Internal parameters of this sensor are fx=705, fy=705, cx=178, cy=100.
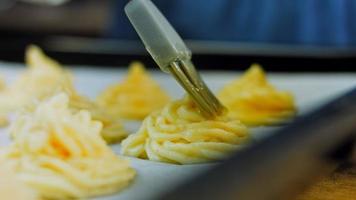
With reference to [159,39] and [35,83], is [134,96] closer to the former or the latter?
[35,83]

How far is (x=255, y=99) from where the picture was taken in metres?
2.47

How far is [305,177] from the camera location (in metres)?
1.00

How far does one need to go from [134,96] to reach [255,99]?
507mm

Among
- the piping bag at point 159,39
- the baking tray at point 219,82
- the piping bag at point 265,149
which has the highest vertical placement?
the baking tray at point 219,82

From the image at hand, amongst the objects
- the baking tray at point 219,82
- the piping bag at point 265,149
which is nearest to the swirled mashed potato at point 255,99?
the baking tray at point 219,82

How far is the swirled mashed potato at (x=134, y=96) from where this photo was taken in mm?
2646

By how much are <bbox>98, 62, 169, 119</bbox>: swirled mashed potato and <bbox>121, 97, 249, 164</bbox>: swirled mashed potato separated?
2.40 ft

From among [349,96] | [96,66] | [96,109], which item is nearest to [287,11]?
[96,66]

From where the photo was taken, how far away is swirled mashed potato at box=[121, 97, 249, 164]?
1688mm

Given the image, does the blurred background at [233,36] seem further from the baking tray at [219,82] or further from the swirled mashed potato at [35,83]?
the swirled mashed potato at [35,83]

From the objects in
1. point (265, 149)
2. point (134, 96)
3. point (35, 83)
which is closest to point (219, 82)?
point (134, 96)

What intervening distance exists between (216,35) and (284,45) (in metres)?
0.55

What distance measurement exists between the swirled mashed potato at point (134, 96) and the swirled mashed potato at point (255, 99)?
271 millimetres

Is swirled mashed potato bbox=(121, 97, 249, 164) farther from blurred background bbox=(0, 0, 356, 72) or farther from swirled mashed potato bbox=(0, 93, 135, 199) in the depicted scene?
blurred background bbox=(0, 0, 356, 72)
